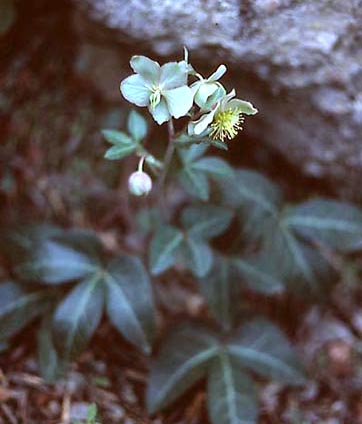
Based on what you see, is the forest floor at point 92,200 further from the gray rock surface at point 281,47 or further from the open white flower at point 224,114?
the open white flower at point 224,114

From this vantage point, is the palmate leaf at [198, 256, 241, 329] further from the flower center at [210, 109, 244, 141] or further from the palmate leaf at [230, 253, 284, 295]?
the flower center at [210, 109, 244, 141]

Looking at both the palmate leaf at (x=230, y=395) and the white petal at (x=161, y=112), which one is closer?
the white petal at (x=161, y=112)

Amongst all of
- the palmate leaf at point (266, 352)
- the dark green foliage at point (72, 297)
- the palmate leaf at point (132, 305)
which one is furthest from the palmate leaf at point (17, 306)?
the palmate leaf at point (266, 352)

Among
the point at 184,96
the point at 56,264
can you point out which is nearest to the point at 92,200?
the point at 56,264

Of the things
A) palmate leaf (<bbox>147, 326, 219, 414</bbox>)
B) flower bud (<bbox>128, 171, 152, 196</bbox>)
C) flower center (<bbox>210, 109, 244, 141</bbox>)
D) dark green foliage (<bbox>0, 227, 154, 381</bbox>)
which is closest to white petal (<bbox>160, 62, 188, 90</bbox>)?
flower center (<bbox>210, 109, 244, 141</bbox>)

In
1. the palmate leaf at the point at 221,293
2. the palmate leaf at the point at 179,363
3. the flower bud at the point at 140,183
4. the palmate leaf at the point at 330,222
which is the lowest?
the palmate leaf at the point at 179,363

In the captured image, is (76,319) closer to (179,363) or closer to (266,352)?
(179,363)

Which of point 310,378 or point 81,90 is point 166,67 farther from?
point 310,378

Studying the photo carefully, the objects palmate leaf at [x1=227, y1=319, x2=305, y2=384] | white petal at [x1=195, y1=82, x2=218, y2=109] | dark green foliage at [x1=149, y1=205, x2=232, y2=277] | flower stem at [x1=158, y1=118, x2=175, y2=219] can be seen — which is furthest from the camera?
palmate leaf at [x1=227, y1=319, x2=305, y2=384]
